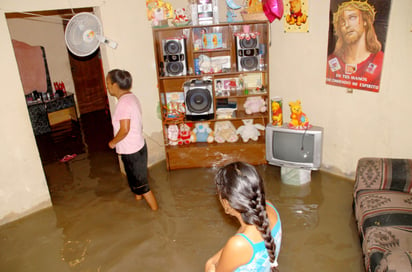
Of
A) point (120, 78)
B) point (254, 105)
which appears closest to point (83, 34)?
point (120, 78)

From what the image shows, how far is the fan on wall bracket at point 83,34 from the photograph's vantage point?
3.20m

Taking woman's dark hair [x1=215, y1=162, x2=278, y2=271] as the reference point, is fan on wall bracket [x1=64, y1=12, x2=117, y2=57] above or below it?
above

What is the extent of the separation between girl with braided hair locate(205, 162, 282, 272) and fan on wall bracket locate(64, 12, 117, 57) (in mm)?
2420

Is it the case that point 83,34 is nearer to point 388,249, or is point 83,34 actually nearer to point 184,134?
point 184,134

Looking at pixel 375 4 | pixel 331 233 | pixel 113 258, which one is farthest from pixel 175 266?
pixel 375 4

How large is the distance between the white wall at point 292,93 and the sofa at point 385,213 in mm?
571

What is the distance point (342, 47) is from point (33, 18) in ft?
16.0

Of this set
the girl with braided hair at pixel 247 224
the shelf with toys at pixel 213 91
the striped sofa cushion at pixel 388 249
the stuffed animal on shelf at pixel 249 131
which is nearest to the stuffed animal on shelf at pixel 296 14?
the shelf with toys at pixel 213 91

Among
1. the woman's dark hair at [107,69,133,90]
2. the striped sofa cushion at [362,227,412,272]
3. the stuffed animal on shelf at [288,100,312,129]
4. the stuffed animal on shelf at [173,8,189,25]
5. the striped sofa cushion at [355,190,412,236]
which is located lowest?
the striped sofa cushion at [362,227,412,272]

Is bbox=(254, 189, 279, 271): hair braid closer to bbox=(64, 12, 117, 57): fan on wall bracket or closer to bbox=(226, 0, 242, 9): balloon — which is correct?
bbox=(64, 12, 117, 57): fan on wall bracket

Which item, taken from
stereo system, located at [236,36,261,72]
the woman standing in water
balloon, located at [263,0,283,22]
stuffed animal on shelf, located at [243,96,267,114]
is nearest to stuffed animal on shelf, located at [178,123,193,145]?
stuffed animal on shelf, located at [243,96,267,114]

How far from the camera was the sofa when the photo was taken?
2210mm

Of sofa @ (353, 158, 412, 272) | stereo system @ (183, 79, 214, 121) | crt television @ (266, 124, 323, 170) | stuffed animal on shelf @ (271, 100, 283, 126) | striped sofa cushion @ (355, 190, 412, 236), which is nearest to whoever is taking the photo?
sofa @ (353, 158, 412, 272)

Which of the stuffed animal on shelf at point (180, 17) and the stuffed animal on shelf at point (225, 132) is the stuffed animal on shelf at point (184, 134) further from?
the stuffed animal on shelf at point (180, 17)
